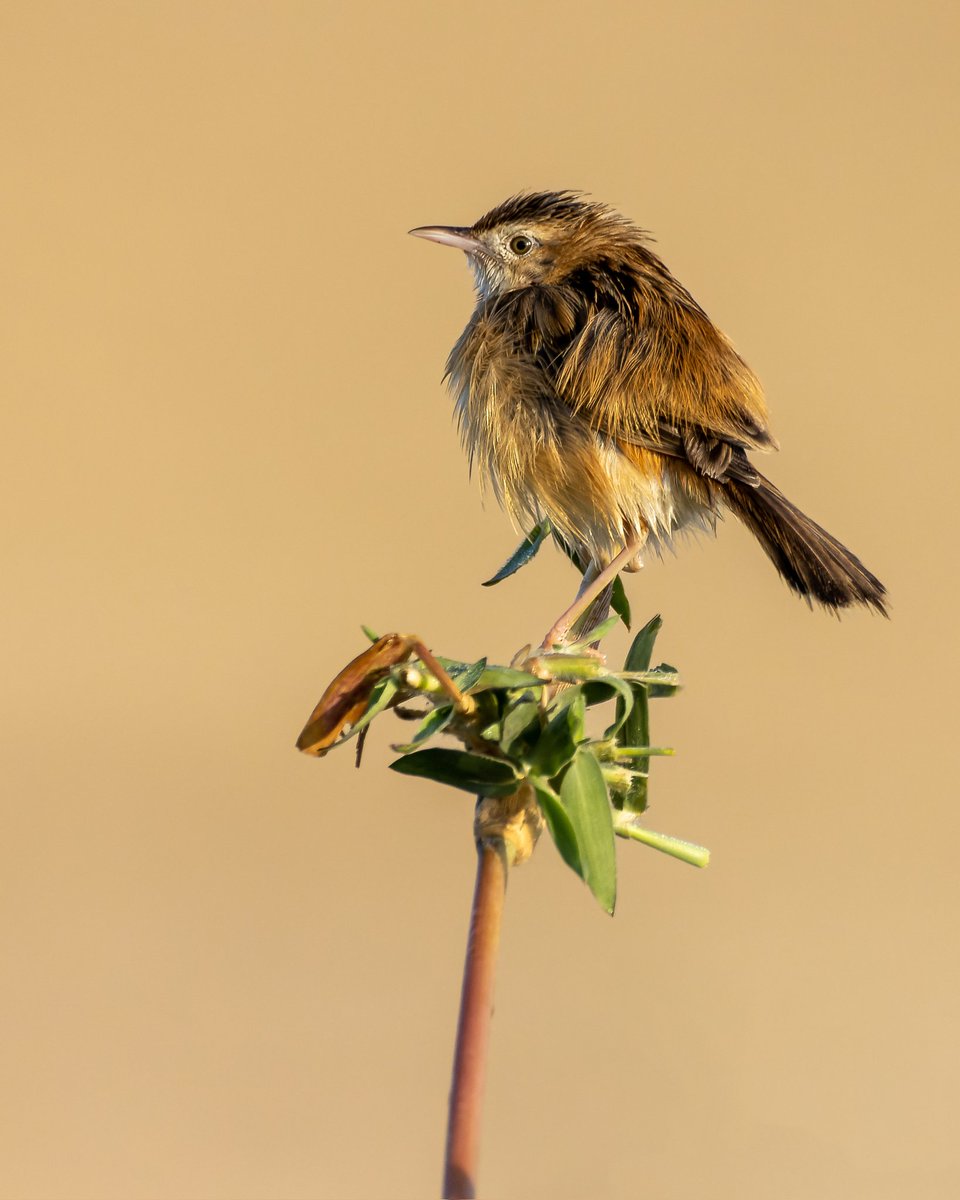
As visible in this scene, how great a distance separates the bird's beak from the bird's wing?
708 mm

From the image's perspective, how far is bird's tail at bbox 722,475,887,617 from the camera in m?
2.39

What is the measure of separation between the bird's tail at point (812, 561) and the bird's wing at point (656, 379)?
10 cm

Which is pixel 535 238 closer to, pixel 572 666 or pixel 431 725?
pixel 572 666

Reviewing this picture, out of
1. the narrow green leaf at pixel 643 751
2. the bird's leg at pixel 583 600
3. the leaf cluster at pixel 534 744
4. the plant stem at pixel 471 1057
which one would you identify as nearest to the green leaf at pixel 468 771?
the leaf cluster at pixel 534 744

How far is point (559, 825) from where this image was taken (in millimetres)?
1161

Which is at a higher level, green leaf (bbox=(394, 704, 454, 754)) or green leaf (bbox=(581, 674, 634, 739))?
green leaf (bbox=(581, 674, 634, 739))

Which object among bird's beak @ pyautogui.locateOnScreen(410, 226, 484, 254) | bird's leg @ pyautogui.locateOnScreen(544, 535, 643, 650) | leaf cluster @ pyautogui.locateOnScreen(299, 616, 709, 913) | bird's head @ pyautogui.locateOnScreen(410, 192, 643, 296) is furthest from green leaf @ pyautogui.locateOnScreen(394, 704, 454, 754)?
bird's beak @ pyautogui.locateOnScreen(410, 226, 484, 254)

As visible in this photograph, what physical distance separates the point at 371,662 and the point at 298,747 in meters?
0.14

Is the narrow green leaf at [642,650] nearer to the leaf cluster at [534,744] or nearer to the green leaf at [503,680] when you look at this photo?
the leaf cluster at [534,744]

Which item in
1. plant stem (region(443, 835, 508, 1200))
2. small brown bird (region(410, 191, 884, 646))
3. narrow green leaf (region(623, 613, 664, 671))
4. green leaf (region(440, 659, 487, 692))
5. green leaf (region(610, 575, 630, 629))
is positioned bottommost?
plant stem (region(443, 835, 508, 1200))

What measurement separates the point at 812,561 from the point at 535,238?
1353 millimetres

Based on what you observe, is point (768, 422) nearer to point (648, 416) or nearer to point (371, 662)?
point (648, 416)

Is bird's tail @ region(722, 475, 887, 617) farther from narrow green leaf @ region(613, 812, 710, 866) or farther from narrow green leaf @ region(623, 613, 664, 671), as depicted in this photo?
narrow green leaf @ region(613, 812, 710, 866)

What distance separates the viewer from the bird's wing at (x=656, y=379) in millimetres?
2590
